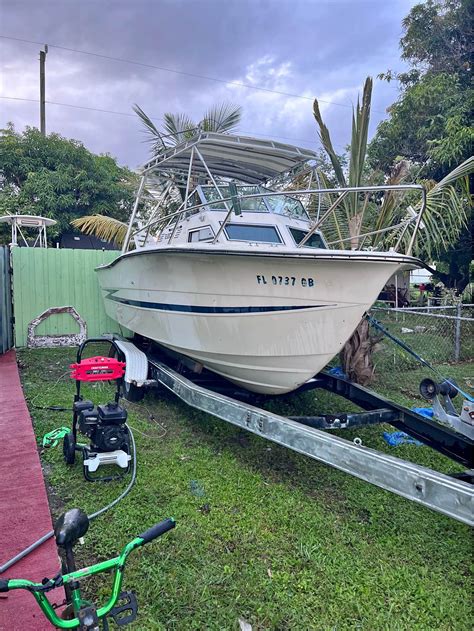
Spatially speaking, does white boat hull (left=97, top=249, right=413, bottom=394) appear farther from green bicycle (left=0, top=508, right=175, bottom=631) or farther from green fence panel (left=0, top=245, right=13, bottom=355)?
green fence panel (left=0, top=245, right=13, bottom=355)

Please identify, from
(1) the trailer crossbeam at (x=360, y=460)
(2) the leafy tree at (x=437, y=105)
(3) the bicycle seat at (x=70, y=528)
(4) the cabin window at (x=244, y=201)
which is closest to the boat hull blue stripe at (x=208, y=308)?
(1) the trailer crossbeam at (x=360, y=460)

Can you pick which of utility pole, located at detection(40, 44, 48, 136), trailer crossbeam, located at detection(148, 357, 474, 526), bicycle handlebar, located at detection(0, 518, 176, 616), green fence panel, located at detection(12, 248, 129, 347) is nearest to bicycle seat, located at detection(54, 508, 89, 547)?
bicycle handlebar, located at detection(0, 518, 176, 616)

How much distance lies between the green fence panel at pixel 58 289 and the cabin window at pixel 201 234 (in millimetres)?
3748

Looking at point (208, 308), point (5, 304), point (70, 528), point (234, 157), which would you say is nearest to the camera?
point (70, 528)

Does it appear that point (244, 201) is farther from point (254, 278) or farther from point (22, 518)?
point (22, 518)

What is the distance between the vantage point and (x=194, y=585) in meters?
2.28

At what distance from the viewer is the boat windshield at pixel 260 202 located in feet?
16.5

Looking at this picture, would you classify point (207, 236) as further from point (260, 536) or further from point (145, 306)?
point (260, 536)

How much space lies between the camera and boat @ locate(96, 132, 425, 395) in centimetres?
345

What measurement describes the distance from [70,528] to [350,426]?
8.49 ft

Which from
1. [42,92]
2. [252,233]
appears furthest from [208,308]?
[42,92]

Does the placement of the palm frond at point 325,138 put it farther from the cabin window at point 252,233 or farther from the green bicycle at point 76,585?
the green bicycle at point 76,585

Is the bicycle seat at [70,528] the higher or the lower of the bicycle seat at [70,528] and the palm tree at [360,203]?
the lower

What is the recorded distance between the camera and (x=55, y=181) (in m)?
16.0
